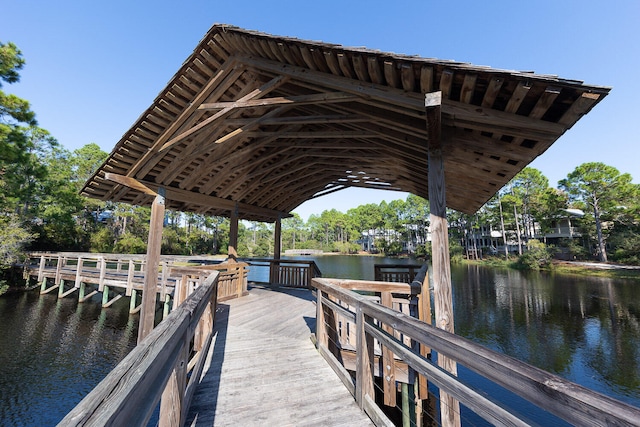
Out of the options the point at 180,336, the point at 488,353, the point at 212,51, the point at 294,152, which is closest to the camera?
the point at 488,353

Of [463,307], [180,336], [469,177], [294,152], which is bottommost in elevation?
[463,307]

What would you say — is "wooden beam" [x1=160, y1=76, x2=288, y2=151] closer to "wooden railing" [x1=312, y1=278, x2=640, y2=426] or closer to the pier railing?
the pier railing

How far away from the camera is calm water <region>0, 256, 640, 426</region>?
6.63 metres

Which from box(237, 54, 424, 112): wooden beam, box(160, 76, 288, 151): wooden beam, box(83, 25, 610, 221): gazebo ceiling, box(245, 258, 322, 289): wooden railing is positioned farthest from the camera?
box(245, 258, 322, 289): wooden railing

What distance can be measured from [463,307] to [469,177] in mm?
11770

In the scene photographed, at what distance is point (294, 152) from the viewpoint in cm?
838

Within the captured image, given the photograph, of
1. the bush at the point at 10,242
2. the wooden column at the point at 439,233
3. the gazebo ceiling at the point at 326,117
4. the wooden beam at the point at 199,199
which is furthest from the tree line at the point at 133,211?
the wooden column at the point at 439,233

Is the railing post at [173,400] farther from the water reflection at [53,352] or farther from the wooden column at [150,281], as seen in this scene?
the water reflection at [53,352]

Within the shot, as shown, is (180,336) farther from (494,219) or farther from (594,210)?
(494,219)

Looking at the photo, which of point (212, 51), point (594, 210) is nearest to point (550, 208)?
point (594, 210)

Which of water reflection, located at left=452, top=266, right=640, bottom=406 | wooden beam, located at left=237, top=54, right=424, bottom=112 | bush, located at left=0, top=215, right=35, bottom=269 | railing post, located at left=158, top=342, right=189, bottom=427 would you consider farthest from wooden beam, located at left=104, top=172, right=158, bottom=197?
bush, located at left=0, top=215, right=35, bottom=269

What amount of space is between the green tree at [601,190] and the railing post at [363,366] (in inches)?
1534

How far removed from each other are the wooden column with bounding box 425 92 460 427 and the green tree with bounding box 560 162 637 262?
37293 millimetres

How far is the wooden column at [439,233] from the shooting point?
330cm
